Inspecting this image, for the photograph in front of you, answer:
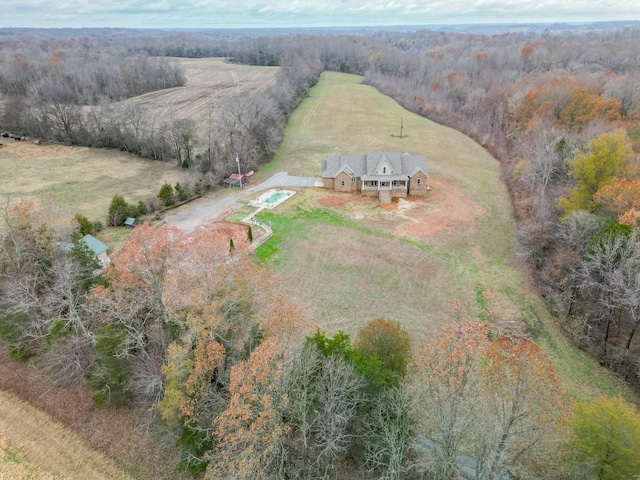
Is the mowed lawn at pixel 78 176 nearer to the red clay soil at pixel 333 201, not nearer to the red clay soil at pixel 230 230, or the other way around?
the red clay soil at pixel 230 230

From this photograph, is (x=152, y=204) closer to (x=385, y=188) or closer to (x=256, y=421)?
(x=385, y=188)

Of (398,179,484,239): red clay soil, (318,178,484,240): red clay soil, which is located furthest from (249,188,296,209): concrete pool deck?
(398,179,484,239): red clay soil

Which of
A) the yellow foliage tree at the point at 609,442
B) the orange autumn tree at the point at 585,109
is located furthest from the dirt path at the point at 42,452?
the orange autumn tree at the point at 585,109

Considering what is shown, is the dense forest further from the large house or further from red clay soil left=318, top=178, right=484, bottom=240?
the large house

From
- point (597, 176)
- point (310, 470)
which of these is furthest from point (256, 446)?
point (597, 176)

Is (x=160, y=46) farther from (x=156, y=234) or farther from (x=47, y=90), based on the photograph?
(x=156, y=234)

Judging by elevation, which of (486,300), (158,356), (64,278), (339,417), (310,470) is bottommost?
(486,300)

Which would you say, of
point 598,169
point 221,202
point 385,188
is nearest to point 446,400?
point 598,169
